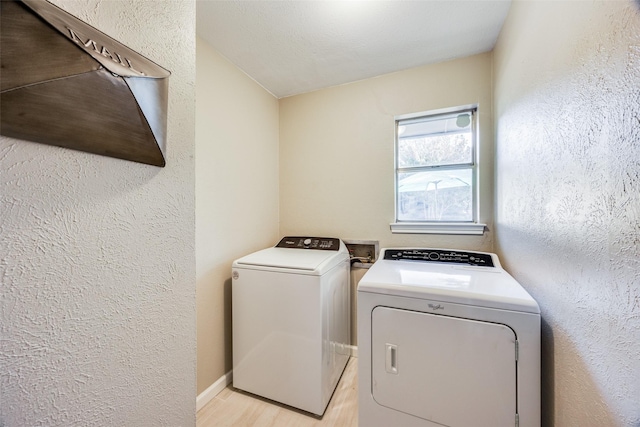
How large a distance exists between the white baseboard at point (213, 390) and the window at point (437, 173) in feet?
5.62

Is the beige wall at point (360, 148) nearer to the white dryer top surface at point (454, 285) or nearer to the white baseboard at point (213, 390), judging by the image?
the white dryer top surface at point (454, 285)

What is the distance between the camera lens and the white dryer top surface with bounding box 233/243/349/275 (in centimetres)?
150

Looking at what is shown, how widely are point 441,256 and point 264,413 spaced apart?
1.58 meters

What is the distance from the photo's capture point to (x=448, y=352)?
1063 mm

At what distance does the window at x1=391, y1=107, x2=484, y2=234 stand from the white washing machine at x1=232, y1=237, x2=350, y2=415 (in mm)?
832

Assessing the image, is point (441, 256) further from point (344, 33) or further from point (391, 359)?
point (344, 33)

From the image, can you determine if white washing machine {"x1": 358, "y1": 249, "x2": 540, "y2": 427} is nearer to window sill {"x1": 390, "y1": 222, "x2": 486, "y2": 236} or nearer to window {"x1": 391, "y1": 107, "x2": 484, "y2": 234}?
window sill {"x1": 390, "y1": 222, "x2": 486, "y2": 236}

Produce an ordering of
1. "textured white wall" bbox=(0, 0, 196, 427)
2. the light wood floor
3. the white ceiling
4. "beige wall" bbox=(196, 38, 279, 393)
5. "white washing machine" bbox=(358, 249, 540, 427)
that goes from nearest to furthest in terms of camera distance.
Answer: "textured white wall" bbox=(0, 0, 196, 427), "white washing machine" bbox=(358, 249, 540, 427), the white ceiling, the light wood floor, "beige wall" bbox=(196, 38, 279, 393)

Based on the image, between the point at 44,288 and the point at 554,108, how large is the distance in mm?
1554

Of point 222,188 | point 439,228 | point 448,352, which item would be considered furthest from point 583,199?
point 222,188

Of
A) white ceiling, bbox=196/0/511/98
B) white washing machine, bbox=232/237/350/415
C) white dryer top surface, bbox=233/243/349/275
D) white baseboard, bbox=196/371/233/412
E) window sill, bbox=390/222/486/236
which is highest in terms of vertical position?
white ceiling, bbox=196/0/511/98

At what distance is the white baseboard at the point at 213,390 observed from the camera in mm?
1549

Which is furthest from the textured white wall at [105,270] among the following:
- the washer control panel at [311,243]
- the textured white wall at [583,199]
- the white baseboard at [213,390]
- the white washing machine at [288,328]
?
the washer control panel at [311,243]

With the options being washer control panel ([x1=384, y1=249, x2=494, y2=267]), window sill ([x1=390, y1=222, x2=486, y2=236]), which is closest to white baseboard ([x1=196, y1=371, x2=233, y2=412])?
washer control panel ([x1=384, y1=249, x2=494, y2=267])
